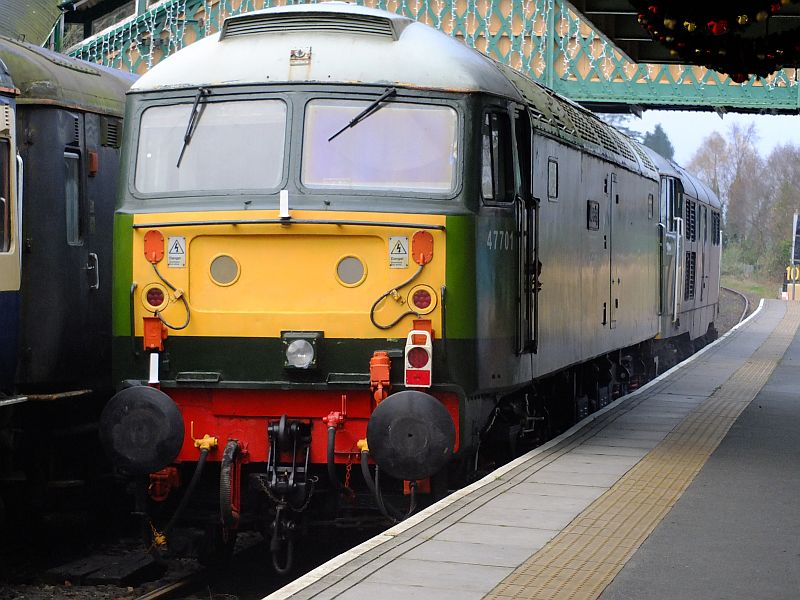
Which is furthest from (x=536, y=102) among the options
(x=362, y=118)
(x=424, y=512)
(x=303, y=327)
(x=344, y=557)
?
(x=344, y=557)

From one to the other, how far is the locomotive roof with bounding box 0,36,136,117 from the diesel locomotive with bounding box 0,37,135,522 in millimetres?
11

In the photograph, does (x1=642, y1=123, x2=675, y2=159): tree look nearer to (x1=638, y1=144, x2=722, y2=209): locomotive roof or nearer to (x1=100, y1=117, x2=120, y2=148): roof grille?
(x1=638, y1=144, x2=722, y2=209): locomotive roof

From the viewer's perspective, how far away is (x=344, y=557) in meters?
6.88

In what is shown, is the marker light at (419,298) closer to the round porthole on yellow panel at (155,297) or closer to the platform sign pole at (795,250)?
the round porthole on yellow panel at (155,297)

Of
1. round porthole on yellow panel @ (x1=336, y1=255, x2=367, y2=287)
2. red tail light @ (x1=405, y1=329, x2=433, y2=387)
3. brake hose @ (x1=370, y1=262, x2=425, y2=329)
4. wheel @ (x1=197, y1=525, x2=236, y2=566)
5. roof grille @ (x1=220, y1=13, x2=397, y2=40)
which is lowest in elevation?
wheel @ (x1=197, y1=525, x2=236, y2=566)

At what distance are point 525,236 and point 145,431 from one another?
118 inches

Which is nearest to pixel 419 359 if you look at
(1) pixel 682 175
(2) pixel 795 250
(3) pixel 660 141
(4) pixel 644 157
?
(4) pixel 644 157

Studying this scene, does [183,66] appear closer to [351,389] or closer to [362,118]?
[362,118]

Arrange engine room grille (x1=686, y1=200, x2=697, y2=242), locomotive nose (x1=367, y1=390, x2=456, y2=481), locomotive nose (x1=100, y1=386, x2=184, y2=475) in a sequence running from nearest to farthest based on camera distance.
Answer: locomotive nose (x1=367, y1=390, x2=456, y2=481) < locomotive nose (x1=100, y1=386, x2=184, y2=475) < engine room grille (x1=686, y1=200, x2=697, y2=242)

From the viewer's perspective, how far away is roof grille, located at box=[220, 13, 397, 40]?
883cm

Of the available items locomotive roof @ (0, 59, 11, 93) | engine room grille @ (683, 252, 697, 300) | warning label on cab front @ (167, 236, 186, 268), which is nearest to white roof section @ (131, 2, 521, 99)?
locomotive roof @ (0, 59, 11, 93)

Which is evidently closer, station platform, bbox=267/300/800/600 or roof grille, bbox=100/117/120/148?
station platform, bbox=267/300/800/600

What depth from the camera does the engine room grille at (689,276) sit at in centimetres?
2200

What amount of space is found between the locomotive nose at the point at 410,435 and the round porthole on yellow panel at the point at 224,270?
1.27 metres
